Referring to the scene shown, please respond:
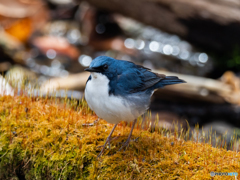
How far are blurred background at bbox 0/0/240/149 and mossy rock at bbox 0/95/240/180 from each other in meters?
2.42

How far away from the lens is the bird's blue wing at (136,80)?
9.65ft

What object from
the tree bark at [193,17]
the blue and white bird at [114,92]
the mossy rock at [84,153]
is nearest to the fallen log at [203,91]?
the tree bark at [193,17]

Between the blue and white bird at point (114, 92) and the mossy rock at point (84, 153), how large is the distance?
187 millimetres

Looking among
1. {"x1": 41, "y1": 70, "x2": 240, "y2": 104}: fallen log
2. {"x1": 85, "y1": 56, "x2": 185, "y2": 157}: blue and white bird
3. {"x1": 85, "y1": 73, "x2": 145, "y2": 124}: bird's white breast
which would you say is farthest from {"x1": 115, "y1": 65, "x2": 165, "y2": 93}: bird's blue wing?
{"x1": 41, "y1": 70, "x2": 240, "y2": 104}: fallen log

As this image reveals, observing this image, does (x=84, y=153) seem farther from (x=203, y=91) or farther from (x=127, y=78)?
(x=203, y=91)

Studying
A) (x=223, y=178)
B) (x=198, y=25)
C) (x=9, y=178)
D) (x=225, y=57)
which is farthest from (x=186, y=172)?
(x=225, y=57)

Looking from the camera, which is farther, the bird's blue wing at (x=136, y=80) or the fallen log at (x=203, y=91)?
the fallen log at (x=203, y=91)

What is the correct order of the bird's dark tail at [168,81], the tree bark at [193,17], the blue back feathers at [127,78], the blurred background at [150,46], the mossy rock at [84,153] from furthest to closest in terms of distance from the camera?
the tree bark at [193,17] → the blurred background at [150,46] → the bird's dark tail at [168,81] → the blue back feathers at [127,78] → the mossy rock at [84,153]

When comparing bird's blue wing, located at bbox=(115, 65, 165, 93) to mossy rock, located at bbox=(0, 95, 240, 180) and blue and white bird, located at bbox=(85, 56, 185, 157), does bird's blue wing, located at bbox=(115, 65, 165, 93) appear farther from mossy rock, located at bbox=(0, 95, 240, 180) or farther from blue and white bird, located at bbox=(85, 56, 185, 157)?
mossy rock, located at bbox=(0, 95, 240, 180)

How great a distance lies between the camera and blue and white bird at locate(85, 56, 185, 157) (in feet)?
9.11

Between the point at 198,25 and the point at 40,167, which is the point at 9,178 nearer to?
the point at 40,167

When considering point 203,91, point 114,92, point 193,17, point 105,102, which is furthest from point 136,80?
point 193,17

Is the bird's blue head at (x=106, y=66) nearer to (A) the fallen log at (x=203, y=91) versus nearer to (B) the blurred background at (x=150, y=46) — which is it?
(B) the blurred background at (x=150, y=46)

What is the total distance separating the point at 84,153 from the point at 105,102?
62 centimetres
